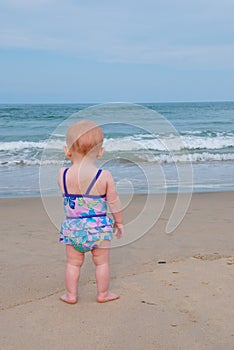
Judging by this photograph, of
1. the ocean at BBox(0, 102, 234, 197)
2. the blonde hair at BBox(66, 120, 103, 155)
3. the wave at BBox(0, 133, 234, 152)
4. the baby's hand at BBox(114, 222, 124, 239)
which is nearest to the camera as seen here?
the blonde hair at BBox(66, 120, 103, 155)

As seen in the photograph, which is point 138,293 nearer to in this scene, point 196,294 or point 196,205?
point 196,294

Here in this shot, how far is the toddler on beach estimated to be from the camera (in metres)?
3.05

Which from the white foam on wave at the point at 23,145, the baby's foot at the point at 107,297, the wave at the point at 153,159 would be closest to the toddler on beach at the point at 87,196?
the baby's foot at the point at 107,297

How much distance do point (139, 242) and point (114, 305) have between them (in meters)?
1.89

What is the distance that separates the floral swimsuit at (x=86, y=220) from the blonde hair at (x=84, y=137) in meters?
0.16

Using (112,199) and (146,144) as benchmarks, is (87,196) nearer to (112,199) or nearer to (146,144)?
(112,199)

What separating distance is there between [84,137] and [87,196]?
0.36 metres

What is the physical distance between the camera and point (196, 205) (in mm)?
7215

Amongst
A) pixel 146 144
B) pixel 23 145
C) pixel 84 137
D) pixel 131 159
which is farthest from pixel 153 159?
pixel 84 137

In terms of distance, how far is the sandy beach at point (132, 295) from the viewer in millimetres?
2703

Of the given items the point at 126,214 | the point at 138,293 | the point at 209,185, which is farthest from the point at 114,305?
the point at 209,185

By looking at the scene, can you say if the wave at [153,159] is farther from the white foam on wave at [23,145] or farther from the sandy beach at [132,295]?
the sandy beach at [132,295]

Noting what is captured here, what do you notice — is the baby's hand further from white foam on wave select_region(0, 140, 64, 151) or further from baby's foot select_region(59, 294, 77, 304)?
white foam on wave select_region(0, 140, 64, 151)

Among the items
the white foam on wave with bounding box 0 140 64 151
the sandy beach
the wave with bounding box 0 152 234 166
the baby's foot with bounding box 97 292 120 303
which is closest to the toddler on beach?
the baby's foot with bounding box 97 292 120 303
